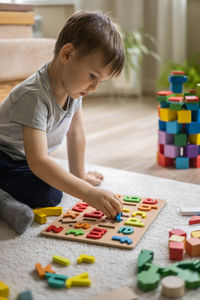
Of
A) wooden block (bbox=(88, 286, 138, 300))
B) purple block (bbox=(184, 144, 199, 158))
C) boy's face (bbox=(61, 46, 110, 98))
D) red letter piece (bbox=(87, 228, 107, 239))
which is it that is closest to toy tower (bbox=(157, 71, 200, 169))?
purple block (bbox=(184, 144, 199, 158))

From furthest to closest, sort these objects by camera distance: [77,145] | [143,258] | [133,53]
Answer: [133,53] → [77,145] → [143,258]

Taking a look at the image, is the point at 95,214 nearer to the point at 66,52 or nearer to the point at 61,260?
the point at 61,260

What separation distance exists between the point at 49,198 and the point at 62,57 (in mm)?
394

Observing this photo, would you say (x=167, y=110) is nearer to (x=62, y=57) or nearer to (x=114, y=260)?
(x=62, y=57)

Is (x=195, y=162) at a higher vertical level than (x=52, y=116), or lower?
lower

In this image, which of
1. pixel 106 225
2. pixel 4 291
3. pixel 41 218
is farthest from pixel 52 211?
pixel 4 291

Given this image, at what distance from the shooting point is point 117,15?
3.06 m

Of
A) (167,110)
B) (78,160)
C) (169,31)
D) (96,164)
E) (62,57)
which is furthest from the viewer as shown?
(169,31)

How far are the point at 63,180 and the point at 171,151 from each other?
24.9 inches

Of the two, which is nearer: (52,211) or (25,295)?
(25,295)

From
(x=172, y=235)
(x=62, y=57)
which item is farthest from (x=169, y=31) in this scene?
(x=172, y=235)

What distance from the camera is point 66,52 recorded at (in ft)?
3.42

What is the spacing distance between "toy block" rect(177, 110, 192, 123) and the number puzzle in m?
0.43

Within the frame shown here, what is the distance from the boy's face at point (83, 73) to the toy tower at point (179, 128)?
0.51 metres
